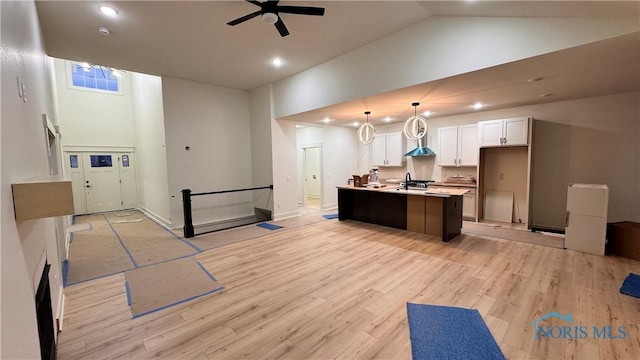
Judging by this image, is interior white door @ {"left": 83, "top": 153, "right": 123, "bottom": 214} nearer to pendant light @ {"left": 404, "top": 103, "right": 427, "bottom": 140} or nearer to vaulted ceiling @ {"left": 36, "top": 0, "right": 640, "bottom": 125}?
vaulted ceiling @ {"left": 36, "top": 0, "right": 640, "bottom": 125}

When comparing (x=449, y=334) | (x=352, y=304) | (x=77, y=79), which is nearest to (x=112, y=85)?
(x=77, y=79)

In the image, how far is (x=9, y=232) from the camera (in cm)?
117

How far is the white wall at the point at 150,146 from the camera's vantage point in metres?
6.29

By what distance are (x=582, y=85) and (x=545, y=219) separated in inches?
117

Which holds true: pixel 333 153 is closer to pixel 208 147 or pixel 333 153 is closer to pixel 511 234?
Answer: pixel 208 147

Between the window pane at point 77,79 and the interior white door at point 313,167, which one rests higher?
the window pane at point 77,79

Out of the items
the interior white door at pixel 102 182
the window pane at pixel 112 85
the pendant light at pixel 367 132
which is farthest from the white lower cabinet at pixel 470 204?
the window pane at pixel 112 85

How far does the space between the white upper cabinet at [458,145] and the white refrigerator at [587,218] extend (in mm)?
2260

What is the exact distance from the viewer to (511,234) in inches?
207

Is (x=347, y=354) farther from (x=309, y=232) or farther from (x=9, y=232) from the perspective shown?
(x=309, y=232)

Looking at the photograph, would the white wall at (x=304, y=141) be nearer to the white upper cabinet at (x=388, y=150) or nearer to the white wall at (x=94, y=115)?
the white upper cabinet at (x=388, y=150)

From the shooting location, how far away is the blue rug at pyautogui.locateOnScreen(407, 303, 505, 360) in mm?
2094

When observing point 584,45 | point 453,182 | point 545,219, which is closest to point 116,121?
point 453,182

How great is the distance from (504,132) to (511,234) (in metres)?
2.26
